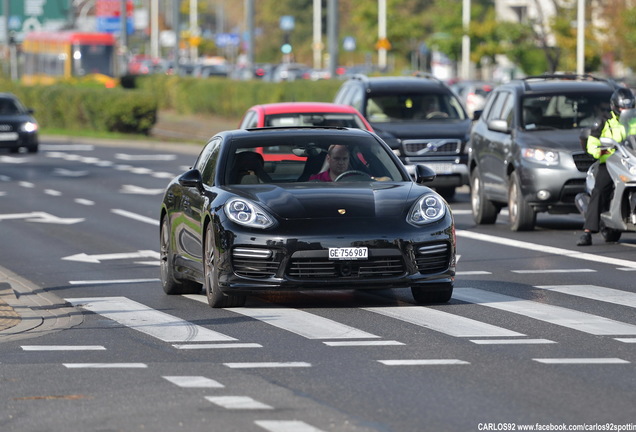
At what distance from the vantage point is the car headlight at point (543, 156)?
19.3 metres

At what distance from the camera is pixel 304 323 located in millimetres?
11602

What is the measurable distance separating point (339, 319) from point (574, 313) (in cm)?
169

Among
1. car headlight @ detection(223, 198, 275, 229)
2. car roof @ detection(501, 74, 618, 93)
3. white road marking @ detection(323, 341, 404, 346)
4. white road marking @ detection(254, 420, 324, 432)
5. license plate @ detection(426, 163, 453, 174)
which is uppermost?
car roof @ detection(501, 74, 618, 93)

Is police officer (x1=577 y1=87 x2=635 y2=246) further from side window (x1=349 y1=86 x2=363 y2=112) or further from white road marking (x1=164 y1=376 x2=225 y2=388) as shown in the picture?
white road marking (x1=164 y1=376 x2=225 y2=388)

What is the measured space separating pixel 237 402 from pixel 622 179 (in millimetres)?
9812

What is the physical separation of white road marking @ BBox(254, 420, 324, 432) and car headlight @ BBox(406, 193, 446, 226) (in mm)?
4868

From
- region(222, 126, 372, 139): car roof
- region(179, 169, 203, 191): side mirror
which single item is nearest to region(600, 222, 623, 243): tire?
region(222, 126, 372, 139): car roof

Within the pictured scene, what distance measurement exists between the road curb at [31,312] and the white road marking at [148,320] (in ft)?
0.69

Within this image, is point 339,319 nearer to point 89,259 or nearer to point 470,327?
point 470,327

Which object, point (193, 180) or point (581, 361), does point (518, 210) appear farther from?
point (581, 361)

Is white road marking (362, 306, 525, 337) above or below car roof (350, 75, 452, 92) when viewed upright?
below

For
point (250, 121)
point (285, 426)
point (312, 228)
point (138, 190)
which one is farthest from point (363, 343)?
point (138, 190)

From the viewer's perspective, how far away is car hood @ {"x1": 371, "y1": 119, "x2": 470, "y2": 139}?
2508 centimetres

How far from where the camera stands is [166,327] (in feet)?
38.2
